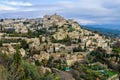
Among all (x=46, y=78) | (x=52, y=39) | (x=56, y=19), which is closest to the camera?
(x=46, y=78)

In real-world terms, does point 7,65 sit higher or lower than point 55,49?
higher

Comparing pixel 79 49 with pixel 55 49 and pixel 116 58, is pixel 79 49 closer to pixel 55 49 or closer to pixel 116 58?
pixel 55 49

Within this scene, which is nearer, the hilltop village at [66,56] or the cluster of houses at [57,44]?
the hilltop village at [66,56]

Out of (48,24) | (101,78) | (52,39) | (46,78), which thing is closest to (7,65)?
(46,78)

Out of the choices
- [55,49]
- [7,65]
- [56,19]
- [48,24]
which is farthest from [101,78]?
[56,19]

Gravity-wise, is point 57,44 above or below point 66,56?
below

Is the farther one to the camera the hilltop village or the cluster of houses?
the cluster of houses

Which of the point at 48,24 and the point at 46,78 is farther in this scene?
the point at 48,24

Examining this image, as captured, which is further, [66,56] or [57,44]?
[57,44]

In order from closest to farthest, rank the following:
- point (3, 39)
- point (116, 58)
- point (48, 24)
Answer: point (116, 58) < point (3, 39) < point (48, 24)

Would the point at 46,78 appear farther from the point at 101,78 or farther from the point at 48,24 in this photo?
the point at 48,24
